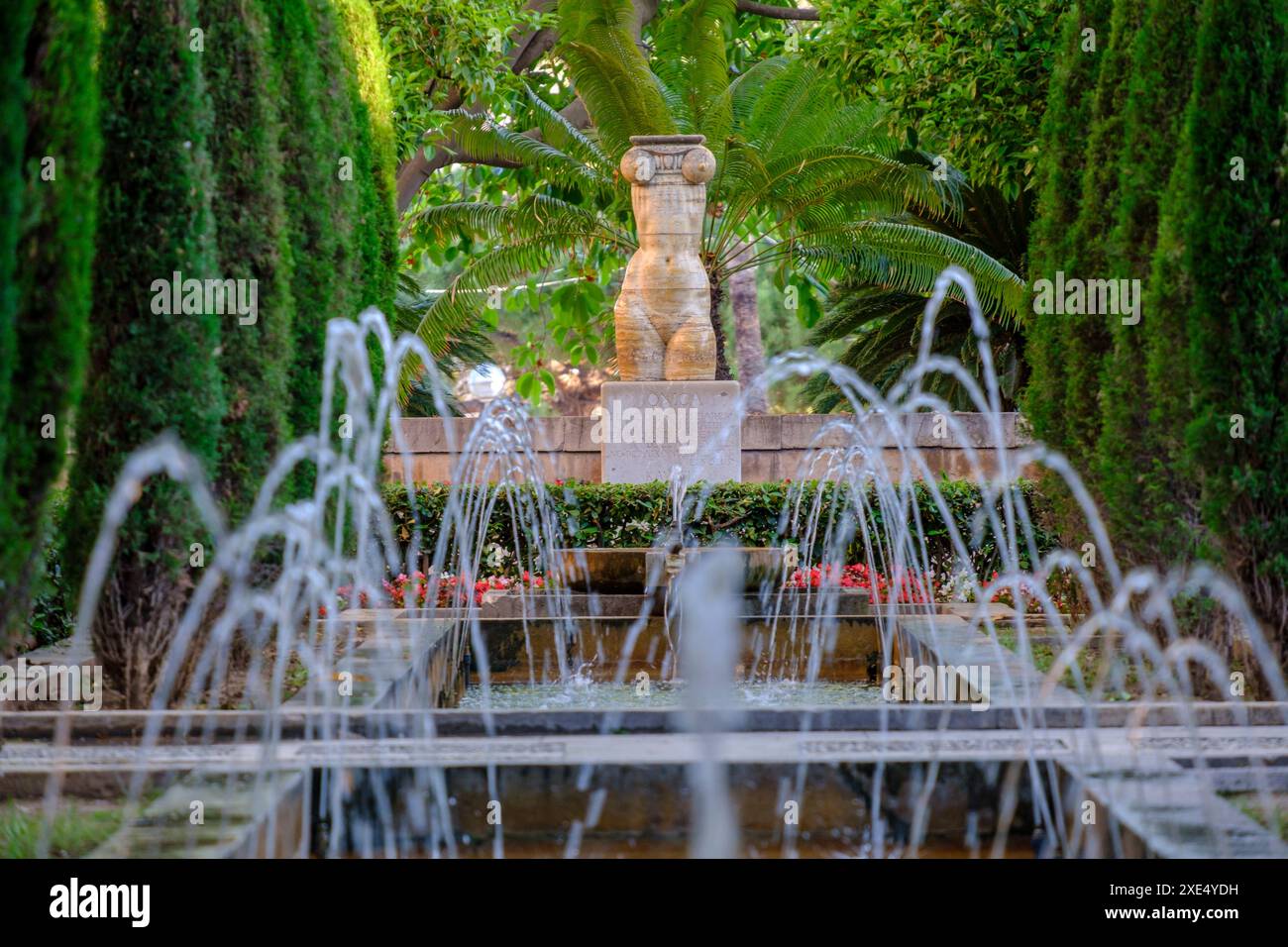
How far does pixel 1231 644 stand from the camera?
550 cm

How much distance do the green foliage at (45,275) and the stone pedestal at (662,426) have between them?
8.08 metres

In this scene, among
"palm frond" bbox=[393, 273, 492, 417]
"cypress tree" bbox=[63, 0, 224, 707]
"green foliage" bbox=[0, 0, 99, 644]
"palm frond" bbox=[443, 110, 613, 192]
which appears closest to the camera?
"green foliage" bbox=[0, 0, 99, 644]

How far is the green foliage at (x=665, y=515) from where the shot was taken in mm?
10133

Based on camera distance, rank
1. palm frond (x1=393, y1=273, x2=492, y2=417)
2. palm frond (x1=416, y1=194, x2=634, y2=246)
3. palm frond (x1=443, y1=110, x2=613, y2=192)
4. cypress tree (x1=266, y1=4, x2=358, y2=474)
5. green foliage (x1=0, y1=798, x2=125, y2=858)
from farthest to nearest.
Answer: palm frond (x1=393, y1=273, x2=492, y2=417), palm frond (x1=416, y1=194, x2=634, y2=246), palm frond (x1=443, y1=110, x2=613, y2=192), cypress tree (x1=266, y1=4, x2=358, y2=474), green foliage (x1=0, y1=798, x2=125, y2=858)

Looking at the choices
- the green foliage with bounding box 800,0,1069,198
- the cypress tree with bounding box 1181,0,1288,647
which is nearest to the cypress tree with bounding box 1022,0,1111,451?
the cypress tree with bounding box 1181,0,1288,647

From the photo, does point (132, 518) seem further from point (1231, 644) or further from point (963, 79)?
point (963, 79)

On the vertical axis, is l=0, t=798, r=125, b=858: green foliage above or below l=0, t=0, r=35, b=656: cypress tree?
below

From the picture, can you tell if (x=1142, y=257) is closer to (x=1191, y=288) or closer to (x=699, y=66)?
(x=1191, y=288)

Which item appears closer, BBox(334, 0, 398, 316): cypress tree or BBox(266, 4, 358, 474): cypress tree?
BBox(266, 4, 358, 474): cypress tree

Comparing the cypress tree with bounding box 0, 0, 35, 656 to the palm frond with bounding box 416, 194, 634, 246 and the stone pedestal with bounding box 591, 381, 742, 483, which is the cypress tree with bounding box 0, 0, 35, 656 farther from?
the palm frond with bounding box 416, 194, 634, 246

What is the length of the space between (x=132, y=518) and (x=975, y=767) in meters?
3.20

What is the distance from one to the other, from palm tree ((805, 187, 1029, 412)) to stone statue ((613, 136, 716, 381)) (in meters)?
5.41

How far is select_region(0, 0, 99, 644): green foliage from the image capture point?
12.2 ft

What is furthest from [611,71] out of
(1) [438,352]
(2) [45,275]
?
(2) [45,275]
